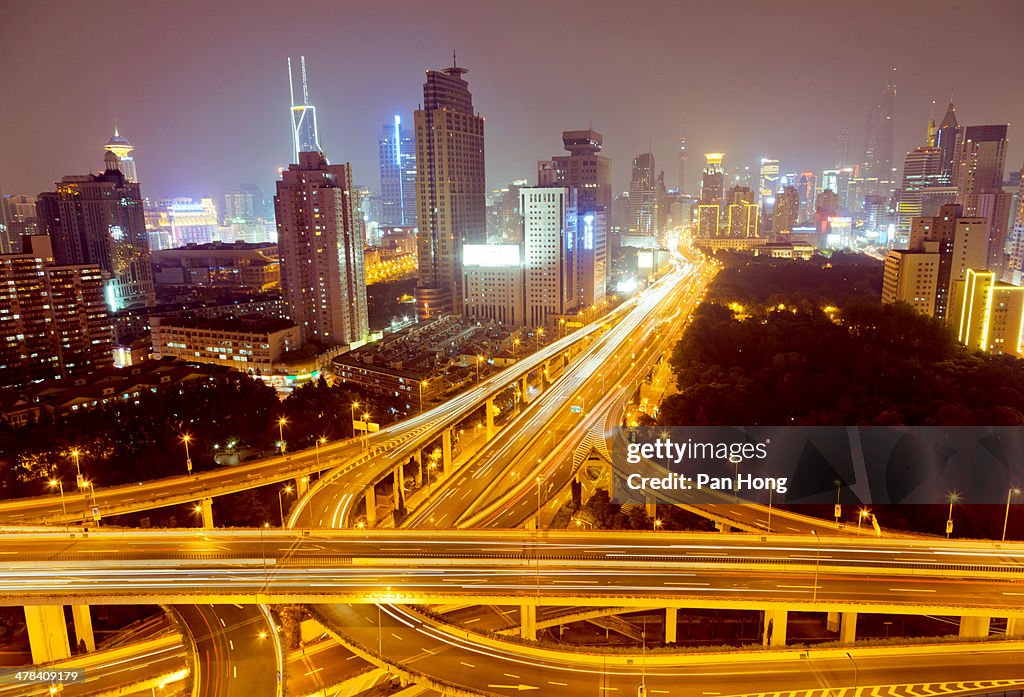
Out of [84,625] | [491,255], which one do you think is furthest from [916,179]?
[84,625]

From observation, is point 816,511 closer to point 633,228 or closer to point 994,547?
point 994,547

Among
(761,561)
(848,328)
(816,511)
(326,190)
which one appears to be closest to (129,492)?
(761,561)

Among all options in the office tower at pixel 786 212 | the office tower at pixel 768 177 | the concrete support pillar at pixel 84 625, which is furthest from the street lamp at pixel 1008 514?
the office tower at pixel 768 177

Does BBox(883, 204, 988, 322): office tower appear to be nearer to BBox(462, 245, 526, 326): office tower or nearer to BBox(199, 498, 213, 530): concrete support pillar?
BBox(462, 245, 526, 326): office tower

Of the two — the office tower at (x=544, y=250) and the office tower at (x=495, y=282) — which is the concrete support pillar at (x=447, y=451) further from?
the office tower at (x=495, y=282)

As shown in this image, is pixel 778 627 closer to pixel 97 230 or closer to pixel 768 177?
pixel 97 230
